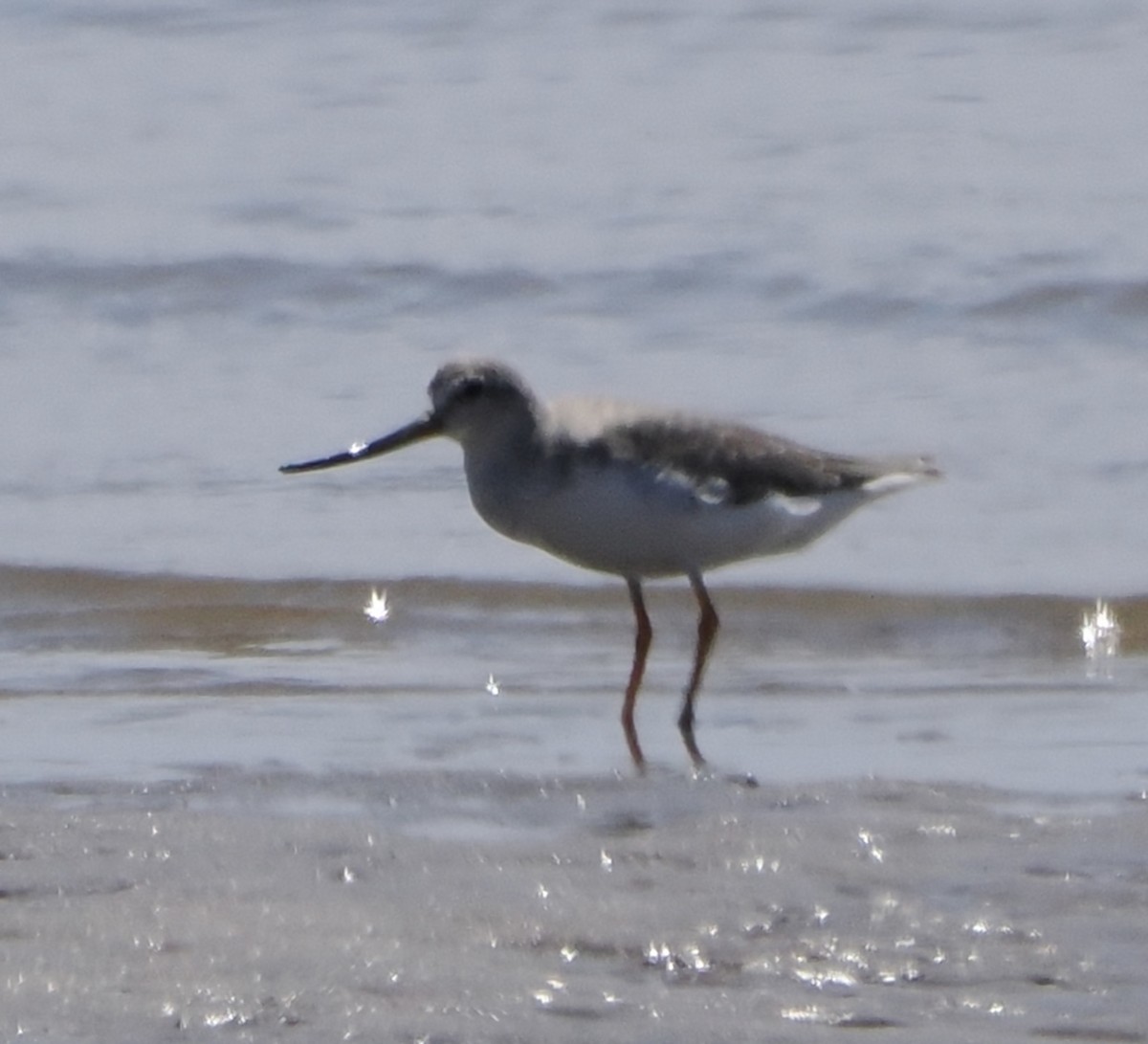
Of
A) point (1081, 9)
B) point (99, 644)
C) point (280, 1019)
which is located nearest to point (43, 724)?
point (99, 644)

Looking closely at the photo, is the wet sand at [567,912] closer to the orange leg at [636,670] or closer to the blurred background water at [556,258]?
the orange leg at [636,670]

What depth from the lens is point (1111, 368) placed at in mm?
10148

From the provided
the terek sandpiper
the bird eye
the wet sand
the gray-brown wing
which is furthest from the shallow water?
the bird eye

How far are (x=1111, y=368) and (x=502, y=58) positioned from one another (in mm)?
6159

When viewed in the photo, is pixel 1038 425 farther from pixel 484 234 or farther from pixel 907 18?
pixel 907 18

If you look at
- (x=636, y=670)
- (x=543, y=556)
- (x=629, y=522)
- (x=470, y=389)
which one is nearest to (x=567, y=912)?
(x=629, y=522)

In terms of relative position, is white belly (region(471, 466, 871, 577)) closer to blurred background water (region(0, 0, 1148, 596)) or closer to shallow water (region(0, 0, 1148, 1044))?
shallow water (region(0, 0, 1148, 1044))

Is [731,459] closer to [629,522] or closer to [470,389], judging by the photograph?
[629,522]

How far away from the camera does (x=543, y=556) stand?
8.37m

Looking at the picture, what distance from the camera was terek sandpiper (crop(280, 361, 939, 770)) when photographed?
254 inches

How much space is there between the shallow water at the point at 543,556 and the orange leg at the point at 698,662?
0.05 metres

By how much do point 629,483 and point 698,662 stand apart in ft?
1.90

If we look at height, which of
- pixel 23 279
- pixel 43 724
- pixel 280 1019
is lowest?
pixel 23 279

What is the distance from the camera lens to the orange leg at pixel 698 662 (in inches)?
246
